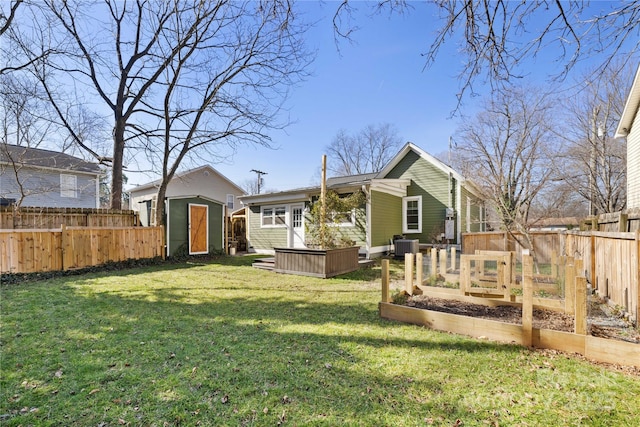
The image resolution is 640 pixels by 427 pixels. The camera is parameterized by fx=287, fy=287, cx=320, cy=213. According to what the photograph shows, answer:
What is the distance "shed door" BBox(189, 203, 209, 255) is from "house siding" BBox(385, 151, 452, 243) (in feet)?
32.2

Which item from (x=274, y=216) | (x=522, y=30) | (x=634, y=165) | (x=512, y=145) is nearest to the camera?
(x=522, y=30)

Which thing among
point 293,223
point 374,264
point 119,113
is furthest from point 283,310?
point 119,113

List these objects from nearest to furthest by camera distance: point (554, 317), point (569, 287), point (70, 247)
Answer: point (569, 287), point (554, 317), point (70, 247)

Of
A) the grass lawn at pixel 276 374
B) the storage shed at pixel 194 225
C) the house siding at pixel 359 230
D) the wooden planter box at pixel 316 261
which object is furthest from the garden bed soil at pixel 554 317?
the storage shed at pixel 194 225

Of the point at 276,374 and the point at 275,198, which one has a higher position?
the point at 275,198

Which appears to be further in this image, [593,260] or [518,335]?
[593,260]

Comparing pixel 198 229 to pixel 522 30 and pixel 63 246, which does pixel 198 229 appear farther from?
pixel 522 30

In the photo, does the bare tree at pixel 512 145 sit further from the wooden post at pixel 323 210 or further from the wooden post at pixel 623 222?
the wooden post at pixel 323 210

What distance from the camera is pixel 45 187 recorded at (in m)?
15.7

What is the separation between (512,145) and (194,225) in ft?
43.7

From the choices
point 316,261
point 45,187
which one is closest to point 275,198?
point 316,261

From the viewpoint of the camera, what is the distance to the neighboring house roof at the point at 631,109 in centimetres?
835

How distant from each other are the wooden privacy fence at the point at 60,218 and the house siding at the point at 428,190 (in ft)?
41.2

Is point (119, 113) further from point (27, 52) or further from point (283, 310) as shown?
point (283, 310)
